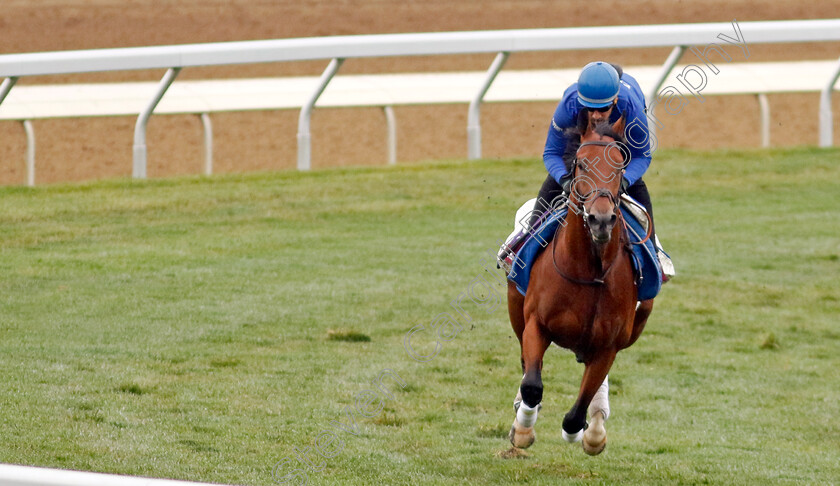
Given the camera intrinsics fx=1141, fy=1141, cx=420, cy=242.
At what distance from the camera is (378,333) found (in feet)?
28.5

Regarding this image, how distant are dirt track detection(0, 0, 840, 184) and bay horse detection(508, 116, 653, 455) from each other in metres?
14.2

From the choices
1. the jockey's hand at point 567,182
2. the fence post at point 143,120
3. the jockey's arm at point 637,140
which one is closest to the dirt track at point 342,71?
the fence post at point 143,120

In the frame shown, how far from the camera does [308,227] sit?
458 inches

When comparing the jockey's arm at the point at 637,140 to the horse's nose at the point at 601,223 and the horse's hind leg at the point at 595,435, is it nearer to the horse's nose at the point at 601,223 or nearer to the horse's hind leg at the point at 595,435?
the horse's nose at the point at 601,223

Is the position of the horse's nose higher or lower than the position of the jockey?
lower

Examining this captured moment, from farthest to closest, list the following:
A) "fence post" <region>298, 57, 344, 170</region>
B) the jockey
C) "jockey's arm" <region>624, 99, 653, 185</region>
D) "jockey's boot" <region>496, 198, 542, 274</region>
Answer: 1. "fence post" <region>298, 57, 344, 170</region>
2. "jockey's boot" <region>496, 198, 542, 274</region>
3. "jockey's arm" <region>624, 99, 653, 185</region>
4. the jockey

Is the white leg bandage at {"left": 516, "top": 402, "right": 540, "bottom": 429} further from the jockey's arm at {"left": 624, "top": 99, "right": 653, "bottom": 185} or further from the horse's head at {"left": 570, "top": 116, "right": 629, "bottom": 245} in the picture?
the jockey's arm at {"left": 624, "top": 99, "right": 653, "bottom": 185}

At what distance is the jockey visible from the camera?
512cm

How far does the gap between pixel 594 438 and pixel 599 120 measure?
1.67m

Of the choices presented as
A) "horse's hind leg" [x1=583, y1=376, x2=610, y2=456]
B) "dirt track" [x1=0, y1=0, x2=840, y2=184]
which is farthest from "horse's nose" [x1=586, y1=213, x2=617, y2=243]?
"dirt track" [x1=0, y1=0, x2=840, y2=184]

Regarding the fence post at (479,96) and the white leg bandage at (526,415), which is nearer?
the white leg bandage at (526,415)

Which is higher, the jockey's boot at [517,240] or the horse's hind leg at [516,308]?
the jockey's boot at [517,240]

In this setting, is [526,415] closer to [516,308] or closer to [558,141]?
[516,308]

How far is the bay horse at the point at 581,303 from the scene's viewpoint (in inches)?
205
